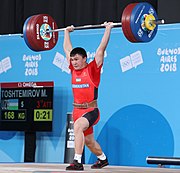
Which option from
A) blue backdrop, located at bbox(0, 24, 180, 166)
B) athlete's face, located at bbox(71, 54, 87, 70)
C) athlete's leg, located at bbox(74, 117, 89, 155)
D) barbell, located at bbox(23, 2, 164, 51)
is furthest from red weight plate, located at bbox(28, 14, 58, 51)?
athlete's leg, located at bbox(74, 117, 89, 155)

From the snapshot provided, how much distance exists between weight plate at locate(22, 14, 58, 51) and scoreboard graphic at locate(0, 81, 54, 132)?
1.02 m

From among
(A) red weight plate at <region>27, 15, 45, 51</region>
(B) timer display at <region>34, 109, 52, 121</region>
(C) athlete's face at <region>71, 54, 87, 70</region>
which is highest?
(A) red weight plate at <region>27, 15, 45, 51</region>

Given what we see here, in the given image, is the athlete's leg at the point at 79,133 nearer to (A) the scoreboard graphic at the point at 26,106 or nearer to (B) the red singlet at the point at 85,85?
(B) the red singlet at the point at 85,85

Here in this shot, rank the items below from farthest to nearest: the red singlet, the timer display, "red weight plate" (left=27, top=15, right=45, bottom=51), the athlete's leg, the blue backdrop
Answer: the timer display, the blue backdrop, "red weight plate" (left=27, top=15, right=45, bottom=51), the red singlet, the athlete's leg

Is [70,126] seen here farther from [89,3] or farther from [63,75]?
[89,3]

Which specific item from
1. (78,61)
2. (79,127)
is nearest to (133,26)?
(78,61)

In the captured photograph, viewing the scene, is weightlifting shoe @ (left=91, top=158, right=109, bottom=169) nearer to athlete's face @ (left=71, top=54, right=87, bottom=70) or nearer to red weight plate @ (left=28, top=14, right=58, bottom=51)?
athlete's face @ (left=71, top=54, right=87, bottom=70)

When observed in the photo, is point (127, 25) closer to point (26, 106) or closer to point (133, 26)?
point (133, 26)

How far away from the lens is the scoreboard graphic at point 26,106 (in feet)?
21.6

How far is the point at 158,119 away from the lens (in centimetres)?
598

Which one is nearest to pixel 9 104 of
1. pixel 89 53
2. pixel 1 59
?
pixel 1 59

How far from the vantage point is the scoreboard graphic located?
659cm

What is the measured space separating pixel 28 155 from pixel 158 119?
1541 mm

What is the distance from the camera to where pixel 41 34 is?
18.2 feet
